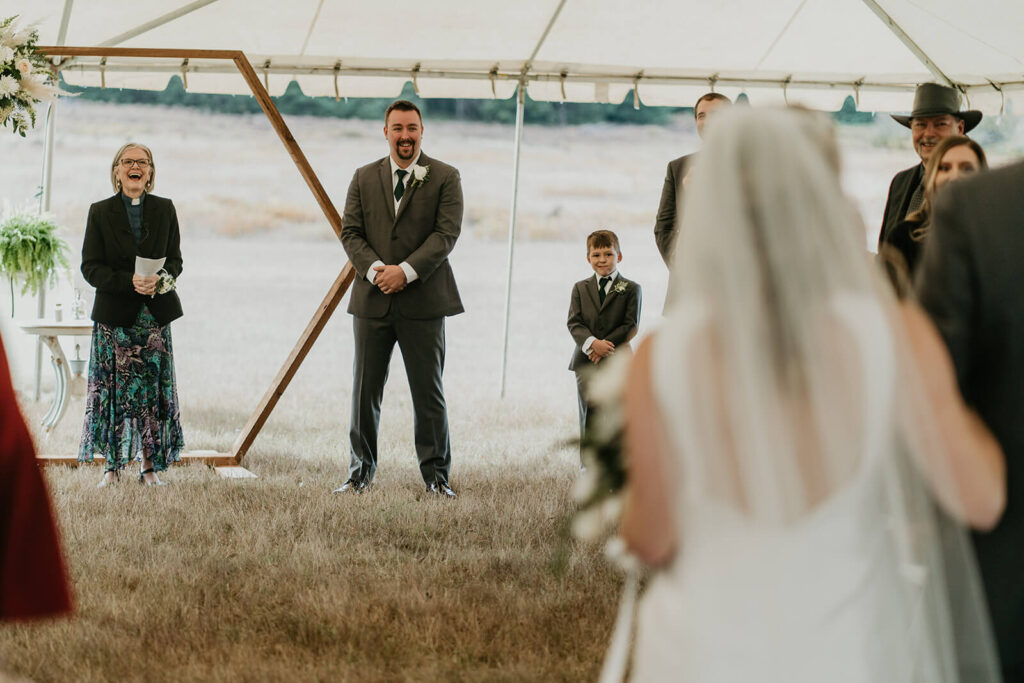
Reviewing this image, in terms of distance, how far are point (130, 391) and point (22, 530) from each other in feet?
14.5

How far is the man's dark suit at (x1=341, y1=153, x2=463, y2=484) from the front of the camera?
577 centimetres

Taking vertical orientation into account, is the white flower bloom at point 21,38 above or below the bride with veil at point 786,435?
above

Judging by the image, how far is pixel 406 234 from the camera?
582cm

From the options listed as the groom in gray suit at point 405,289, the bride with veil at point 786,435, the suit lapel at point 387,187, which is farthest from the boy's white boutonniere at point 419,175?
the bride with veil at point 786,435

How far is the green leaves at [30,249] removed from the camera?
6.97 m

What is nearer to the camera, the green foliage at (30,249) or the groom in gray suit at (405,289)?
the groom in gray suit at (405,289)

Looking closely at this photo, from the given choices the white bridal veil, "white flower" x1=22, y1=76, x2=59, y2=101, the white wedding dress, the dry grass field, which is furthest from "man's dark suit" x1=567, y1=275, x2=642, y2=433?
the white bridal veil

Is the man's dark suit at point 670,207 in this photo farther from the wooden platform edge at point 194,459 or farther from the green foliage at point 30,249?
the green foliage at point 30,249

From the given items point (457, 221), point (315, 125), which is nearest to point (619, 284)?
point (457, 221)

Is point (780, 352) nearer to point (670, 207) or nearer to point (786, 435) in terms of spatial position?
point (786, 435)

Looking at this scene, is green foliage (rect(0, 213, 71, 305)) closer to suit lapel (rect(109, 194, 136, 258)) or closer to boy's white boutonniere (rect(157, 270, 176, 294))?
suit lapel (rect(109, 194, 136, 258))

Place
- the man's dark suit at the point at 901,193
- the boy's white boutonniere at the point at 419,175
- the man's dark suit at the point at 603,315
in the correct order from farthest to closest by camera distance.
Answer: the man's dark suit at the point at 603,315 < the boy's white boutonniere at the point at 419,175 < the man's dark suit at the point at 901,193

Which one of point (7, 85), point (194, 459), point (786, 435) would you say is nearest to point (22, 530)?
point (786, 435)

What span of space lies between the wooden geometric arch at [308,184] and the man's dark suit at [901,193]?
3.18 meters
